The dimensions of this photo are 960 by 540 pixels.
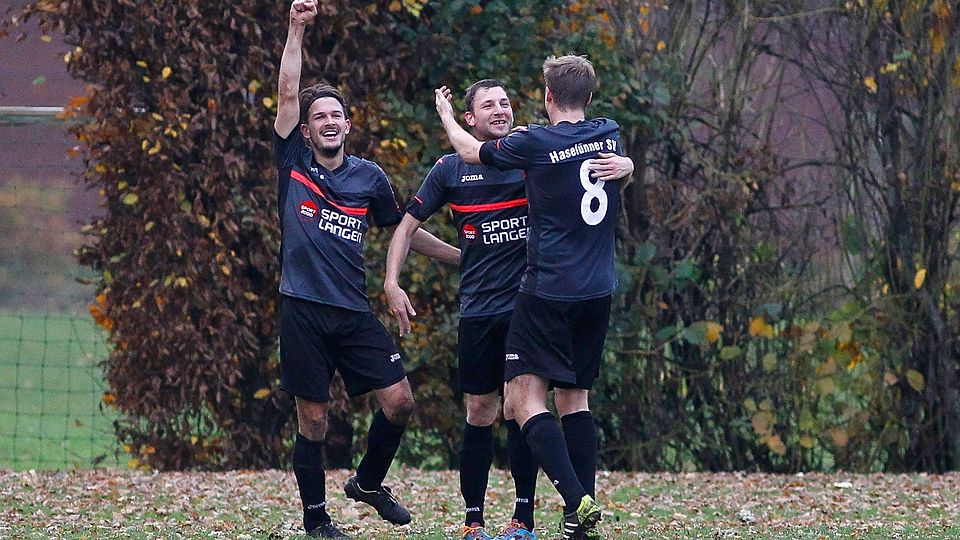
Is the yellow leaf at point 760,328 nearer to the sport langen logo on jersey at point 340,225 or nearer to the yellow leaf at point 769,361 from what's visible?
the yellow leaf at point 769,361

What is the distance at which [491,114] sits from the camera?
6379mm

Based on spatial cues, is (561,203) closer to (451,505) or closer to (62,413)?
(451,505)

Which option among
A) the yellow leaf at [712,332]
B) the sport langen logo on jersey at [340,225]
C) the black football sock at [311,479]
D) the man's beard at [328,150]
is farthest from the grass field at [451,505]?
the man's beard at [328,150]

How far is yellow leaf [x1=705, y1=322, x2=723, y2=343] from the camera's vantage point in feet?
33.6

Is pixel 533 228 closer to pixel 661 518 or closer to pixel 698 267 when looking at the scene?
A: pixel 661 518

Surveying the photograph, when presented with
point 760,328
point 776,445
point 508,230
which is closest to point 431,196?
point 508,230

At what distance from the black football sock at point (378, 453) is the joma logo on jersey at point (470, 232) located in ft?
2.91

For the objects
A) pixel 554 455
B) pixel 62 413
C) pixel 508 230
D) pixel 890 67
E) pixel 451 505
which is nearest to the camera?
pixel 554 455

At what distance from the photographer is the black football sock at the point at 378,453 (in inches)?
256

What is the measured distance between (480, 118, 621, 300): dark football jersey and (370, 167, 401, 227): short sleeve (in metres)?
0.75

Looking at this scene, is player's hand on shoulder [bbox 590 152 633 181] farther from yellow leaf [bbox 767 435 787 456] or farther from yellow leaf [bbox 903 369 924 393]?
yellow leaf [bbox 903 369 924 393]

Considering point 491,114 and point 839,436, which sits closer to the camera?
point 491,114

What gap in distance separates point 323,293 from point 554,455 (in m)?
1.22

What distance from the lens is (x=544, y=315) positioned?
5.93 meters
